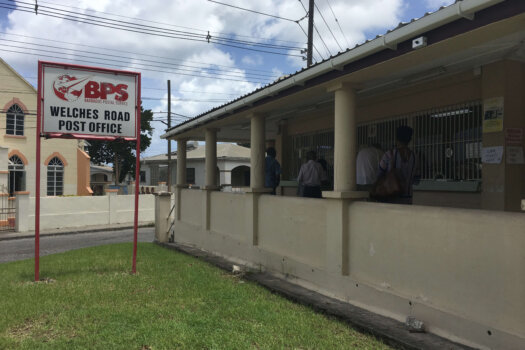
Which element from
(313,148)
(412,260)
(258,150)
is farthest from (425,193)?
(313,148)

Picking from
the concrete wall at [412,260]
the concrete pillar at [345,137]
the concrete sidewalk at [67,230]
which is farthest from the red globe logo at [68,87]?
the concrete sidewalk at [67,230]

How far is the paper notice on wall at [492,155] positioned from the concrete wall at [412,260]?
160cm

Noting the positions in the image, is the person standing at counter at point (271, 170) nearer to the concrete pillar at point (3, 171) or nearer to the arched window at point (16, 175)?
the concrete pillar at point (3, 171)

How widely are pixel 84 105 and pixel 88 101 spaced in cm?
10

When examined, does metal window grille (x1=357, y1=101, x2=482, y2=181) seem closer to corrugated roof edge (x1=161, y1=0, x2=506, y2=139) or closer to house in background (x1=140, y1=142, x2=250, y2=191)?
corrugated roof edge (x1=161, y1=0, x2=506, y2=139)

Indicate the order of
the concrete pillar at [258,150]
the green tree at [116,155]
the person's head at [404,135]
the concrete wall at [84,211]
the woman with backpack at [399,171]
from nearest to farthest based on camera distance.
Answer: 1. the woman with backpack at [399,171]
2. the person's head at [404,135]
3. the concrete pillar at [258,150]
4. the concrete wall at [84,211]
5. the green tree at [116,155]

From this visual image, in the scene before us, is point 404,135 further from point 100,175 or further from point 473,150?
point 100,175

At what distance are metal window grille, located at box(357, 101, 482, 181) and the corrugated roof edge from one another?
83.2 inches

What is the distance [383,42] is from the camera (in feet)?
13.9

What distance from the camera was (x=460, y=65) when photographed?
17.2 ft

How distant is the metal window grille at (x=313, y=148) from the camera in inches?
354

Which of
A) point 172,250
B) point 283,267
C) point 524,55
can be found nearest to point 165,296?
point 283,267

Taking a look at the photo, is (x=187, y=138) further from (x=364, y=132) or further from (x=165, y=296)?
(x=165, y=296)

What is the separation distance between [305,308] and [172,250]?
583 centimetres
